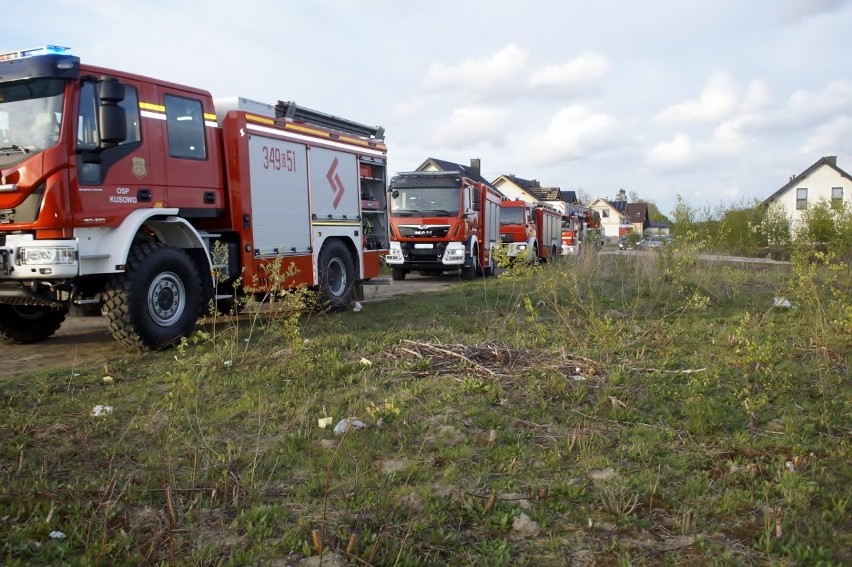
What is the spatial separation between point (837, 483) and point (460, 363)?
319cm

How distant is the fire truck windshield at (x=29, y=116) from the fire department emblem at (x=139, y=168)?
0.93 m

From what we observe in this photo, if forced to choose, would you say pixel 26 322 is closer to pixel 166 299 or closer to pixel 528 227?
pixel 166 299

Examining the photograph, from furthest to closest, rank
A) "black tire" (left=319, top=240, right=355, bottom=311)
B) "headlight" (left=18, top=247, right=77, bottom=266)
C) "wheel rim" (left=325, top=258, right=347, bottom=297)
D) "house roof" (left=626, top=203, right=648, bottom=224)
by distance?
1. "house roof" (left=626, top=203, right=648, bottom=224)
2. "wheel rim" (left=325, top=258, right=347, bottom=297)
3. "black tire" (left=319, top=240, right=355, bottom=311)
4. "headlight" (left=18, top=247, right=77, bottom=266)

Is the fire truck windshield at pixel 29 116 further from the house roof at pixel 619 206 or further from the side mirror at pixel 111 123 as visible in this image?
the house roof at pixel 619 206

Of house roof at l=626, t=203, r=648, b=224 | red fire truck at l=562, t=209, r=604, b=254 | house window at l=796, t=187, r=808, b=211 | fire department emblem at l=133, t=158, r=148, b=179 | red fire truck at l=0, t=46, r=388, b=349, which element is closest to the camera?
red fire truck at l=0, t=46, r=388, b=349

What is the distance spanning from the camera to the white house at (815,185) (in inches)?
2254

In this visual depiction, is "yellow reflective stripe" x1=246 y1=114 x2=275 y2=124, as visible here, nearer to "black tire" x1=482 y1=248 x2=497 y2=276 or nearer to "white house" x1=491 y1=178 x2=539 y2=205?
"black tire" x1=482 y1=248 x2=497 y2=276

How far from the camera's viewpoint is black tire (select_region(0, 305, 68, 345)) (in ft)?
27.7

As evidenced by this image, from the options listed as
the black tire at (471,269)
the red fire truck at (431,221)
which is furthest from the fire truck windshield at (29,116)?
the black tire at (471,269)

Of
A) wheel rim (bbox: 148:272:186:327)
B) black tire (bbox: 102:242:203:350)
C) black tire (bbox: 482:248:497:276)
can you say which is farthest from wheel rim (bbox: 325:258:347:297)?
black tire (bbox: 482:248:497:276)

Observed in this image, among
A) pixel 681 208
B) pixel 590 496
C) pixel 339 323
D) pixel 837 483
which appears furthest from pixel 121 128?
pixel 681 208

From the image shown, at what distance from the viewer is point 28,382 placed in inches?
244

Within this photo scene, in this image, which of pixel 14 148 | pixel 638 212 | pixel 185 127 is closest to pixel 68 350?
pixel 14 148

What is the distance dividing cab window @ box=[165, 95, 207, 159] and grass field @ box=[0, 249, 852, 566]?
8.74 feet
